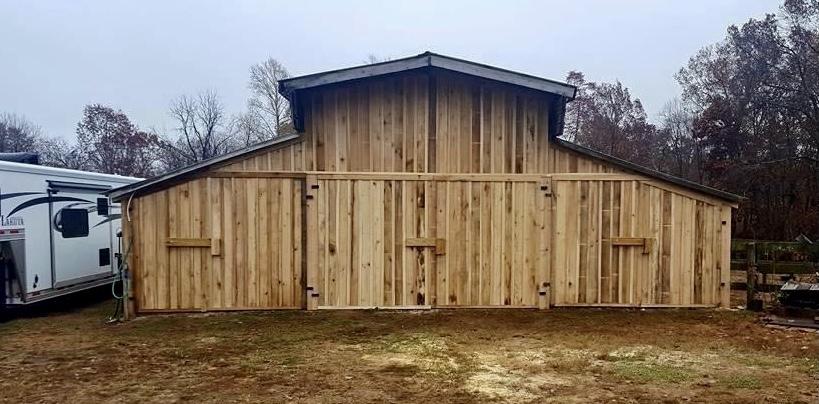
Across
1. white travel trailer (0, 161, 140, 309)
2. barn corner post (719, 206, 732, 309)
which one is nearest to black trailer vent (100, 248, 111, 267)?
white travel trailer (0, 161, 140, 309)

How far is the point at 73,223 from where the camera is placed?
9391 millimetres

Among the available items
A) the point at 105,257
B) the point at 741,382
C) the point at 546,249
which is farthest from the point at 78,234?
the point at 741,382

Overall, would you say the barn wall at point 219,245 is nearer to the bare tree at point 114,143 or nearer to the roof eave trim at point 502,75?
the roof eave trim at point 502,75

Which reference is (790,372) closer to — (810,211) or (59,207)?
(59,207)

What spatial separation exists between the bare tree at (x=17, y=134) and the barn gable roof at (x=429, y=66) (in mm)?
32140

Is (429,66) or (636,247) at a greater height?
(429,66)

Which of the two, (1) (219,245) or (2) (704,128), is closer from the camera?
(1) (219,245)

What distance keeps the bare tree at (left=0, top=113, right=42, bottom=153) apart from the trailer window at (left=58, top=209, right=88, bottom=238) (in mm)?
28127

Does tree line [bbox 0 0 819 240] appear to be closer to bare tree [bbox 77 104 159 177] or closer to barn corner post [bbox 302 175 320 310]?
bare tree [bbox 77 104 159 177]

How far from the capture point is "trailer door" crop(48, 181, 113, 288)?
8953 millimetres

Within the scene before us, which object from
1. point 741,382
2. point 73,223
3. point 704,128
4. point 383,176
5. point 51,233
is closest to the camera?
point 741,382

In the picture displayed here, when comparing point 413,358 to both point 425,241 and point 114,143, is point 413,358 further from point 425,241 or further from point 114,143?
point 114,143

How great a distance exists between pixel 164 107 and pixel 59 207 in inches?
1298

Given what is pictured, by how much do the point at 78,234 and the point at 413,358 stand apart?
271 inches
